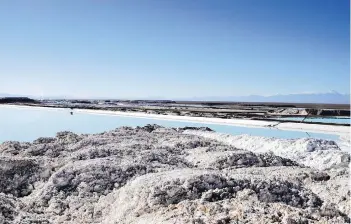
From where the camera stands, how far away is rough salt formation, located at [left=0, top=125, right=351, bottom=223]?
3279 mm

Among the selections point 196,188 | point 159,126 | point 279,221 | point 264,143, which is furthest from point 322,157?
point 159,126

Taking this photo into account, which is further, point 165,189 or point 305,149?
point 305,149

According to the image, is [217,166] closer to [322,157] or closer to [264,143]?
[322,157]

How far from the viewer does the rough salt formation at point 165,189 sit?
10.8 feet

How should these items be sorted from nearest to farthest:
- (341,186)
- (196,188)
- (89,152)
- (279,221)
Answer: (279,221) → (196,188) → (341,186) → (89,152)

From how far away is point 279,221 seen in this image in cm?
290

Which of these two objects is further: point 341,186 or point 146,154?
point 146,154

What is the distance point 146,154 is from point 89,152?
35.8 inches

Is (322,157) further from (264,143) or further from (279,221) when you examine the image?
(279,221)

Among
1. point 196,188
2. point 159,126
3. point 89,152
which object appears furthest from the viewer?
point 159,126

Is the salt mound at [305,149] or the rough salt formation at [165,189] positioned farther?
the salt mound at [305,149]

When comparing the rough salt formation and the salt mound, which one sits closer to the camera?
the rough salt formation

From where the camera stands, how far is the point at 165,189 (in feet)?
12.5

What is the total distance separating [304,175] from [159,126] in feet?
24.2
